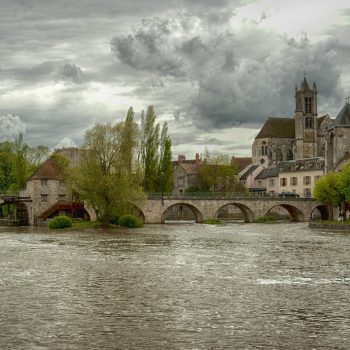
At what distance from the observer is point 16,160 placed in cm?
11025

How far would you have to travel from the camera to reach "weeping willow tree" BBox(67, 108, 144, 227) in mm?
69125

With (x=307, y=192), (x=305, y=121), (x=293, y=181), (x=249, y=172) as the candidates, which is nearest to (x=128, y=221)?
(x=307, y=192)

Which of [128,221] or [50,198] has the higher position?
[50,198]

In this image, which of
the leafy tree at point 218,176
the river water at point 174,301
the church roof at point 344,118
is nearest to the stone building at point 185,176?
the leafy tree at point 218,176

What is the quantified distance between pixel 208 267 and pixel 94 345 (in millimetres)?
16071

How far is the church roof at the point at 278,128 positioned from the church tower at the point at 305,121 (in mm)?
3917

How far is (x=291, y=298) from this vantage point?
21531 millimetres

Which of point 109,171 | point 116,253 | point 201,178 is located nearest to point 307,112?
point 201,178

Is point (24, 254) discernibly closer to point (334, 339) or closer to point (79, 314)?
point (79, 314)

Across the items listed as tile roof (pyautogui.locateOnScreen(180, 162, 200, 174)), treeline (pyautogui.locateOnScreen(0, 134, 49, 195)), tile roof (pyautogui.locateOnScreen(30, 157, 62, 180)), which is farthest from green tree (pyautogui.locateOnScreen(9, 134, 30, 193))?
tile roof (pyautogui.locateOnScreen(180, 162, 200, 174))

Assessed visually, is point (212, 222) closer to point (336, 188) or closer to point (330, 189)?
point (330, 189)

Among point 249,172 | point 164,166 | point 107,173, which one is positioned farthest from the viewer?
point 249,172

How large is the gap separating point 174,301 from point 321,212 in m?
92.4

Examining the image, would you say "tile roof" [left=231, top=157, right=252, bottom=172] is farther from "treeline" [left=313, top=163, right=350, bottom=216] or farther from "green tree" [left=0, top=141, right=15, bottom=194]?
"treeline" [left=313, top=163, right=350, bottom=216]
